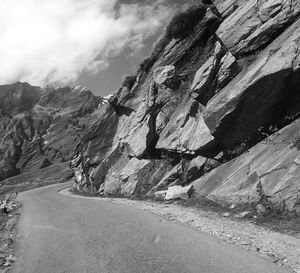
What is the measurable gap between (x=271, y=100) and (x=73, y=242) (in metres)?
11.0

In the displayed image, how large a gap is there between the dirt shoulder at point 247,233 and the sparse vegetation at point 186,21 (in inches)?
661

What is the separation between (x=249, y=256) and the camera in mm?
9648

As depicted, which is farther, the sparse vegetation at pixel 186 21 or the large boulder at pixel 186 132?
the sparse vegetation at pixel 186 21

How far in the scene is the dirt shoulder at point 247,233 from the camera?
31.2 feet

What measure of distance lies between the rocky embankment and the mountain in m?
0.06

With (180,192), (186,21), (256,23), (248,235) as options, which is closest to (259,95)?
(256,23)

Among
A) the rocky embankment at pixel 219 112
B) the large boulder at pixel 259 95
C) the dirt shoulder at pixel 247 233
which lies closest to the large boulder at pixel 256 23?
the rocky embankment at pixel 219 112

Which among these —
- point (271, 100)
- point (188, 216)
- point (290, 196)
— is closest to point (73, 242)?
point (188, 216)

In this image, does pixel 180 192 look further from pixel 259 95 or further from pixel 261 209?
pixel 261 209

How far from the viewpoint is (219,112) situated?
63.7 feet

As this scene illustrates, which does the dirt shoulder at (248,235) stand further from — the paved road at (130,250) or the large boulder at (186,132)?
the large boulder at (186,132)

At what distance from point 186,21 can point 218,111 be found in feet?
42.4

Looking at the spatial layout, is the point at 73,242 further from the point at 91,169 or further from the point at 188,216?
the point at 91,169

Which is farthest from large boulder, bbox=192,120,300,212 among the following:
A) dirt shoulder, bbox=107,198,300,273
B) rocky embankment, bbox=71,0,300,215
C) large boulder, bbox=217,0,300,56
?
large boulder, bbox=217,0,300,56
